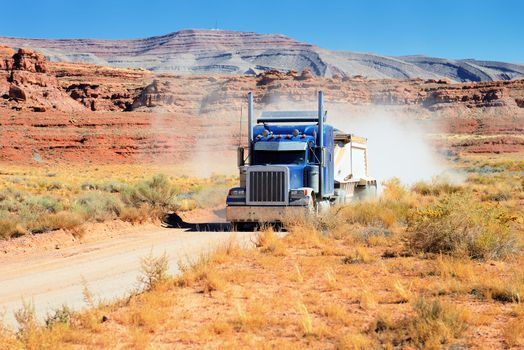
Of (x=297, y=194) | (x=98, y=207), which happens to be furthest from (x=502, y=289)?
(x=98, y=207)

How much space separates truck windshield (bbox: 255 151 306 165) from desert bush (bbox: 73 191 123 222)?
15.2ft

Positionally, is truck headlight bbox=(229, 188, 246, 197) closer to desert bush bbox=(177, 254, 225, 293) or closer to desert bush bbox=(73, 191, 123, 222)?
desert bush bbox=(73, 191, 123, 222)

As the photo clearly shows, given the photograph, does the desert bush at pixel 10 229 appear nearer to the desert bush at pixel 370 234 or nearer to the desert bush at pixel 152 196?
the desert bush at pixel 152 196

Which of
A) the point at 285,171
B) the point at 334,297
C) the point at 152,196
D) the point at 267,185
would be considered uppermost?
the point at 285,171

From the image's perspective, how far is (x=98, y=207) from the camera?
1855cm

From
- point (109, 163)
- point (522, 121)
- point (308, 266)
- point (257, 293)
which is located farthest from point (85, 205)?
point (522, 121)

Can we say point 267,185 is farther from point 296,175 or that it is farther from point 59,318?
point 59,318

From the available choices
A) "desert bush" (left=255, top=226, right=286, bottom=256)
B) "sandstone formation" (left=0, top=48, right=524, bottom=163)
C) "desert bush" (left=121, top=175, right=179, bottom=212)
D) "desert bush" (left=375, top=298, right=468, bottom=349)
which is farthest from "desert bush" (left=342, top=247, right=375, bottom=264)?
"sandstone formation" (left=0, top=48, right=524, bottom=163)

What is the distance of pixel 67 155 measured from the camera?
232ft

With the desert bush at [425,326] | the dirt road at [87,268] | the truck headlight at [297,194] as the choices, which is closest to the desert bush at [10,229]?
the dirt road at [87,268]

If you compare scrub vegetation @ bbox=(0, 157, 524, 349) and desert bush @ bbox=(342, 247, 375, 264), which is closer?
scrub vegetation @ bbox=(0, 157, 524, 349)

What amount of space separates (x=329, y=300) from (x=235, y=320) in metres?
1.59

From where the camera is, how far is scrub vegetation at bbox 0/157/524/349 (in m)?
6.79

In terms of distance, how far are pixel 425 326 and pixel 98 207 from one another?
13617mm
